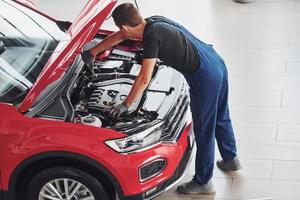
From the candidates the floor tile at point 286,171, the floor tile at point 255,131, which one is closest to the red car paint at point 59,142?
the floor tile at point 286,171

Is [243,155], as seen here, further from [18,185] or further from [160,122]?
[18,185]

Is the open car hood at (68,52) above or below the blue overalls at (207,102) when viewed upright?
above

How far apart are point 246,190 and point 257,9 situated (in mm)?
3797

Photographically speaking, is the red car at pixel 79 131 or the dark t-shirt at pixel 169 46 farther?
the dark t-shirt at pixel 169 46

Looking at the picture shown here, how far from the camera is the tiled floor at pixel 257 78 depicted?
4.86 m

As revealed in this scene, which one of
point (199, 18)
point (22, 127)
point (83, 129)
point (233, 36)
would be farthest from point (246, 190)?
point (199, 18)

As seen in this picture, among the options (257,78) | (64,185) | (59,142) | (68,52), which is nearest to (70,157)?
(59,142)

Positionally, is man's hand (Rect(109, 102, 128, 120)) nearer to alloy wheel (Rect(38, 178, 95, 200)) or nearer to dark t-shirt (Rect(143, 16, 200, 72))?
dark t-shirt (Rect(143, 16, 200, 72))

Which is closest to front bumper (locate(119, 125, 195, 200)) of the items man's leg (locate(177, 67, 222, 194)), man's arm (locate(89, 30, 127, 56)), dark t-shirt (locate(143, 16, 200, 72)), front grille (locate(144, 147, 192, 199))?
front grille (locate(144, 147, 192, 199))

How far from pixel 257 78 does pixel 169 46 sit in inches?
92.6

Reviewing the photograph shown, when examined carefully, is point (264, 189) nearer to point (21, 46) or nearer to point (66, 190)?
point (66, 190)

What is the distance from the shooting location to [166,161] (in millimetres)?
4152

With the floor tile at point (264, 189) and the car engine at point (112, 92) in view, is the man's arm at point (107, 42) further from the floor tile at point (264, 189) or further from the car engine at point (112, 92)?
the floor tile at point (264, 189)

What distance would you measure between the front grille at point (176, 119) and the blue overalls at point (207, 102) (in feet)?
0.37
